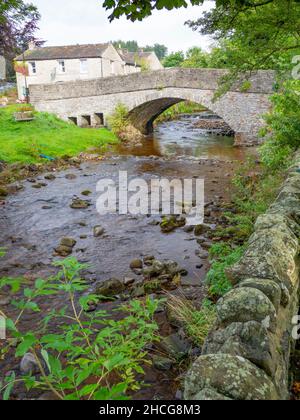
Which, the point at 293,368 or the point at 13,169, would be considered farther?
the point at 13,169

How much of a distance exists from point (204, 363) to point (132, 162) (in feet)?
53.7

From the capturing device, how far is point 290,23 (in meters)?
5.64

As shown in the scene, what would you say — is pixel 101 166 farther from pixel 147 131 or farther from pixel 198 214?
pixel 147 131

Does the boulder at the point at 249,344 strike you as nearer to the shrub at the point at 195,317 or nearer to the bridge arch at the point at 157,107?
the shrub at the point at 195,317

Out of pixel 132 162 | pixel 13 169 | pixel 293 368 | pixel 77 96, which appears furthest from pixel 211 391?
pixel 77 96

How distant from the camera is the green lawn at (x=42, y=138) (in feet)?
58.3

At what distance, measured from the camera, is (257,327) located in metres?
2.26

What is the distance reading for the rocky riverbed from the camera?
4.46 metres

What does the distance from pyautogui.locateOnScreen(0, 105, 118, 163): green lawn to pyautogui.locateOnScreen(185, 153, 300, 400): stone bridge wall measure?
15.7 m

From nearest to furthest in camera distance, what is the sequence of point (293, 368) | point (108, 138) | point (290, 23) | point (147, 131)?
point (293, 368) < point (290, 23) < point (108, 138) < point (147, 131)

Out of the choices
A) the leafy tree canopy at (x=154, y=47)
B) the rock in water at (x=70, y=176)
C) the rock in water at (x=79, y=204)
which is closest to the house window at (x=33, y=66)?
A: the rock in water at (x=70, y=176)

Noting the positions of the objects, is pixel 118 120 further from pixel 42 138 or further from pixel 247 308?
pixel 247 308

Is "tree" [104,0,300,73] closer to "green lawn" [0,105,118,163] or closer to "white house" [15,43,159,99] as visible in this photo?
"green lawn" [0,105,118,163]
